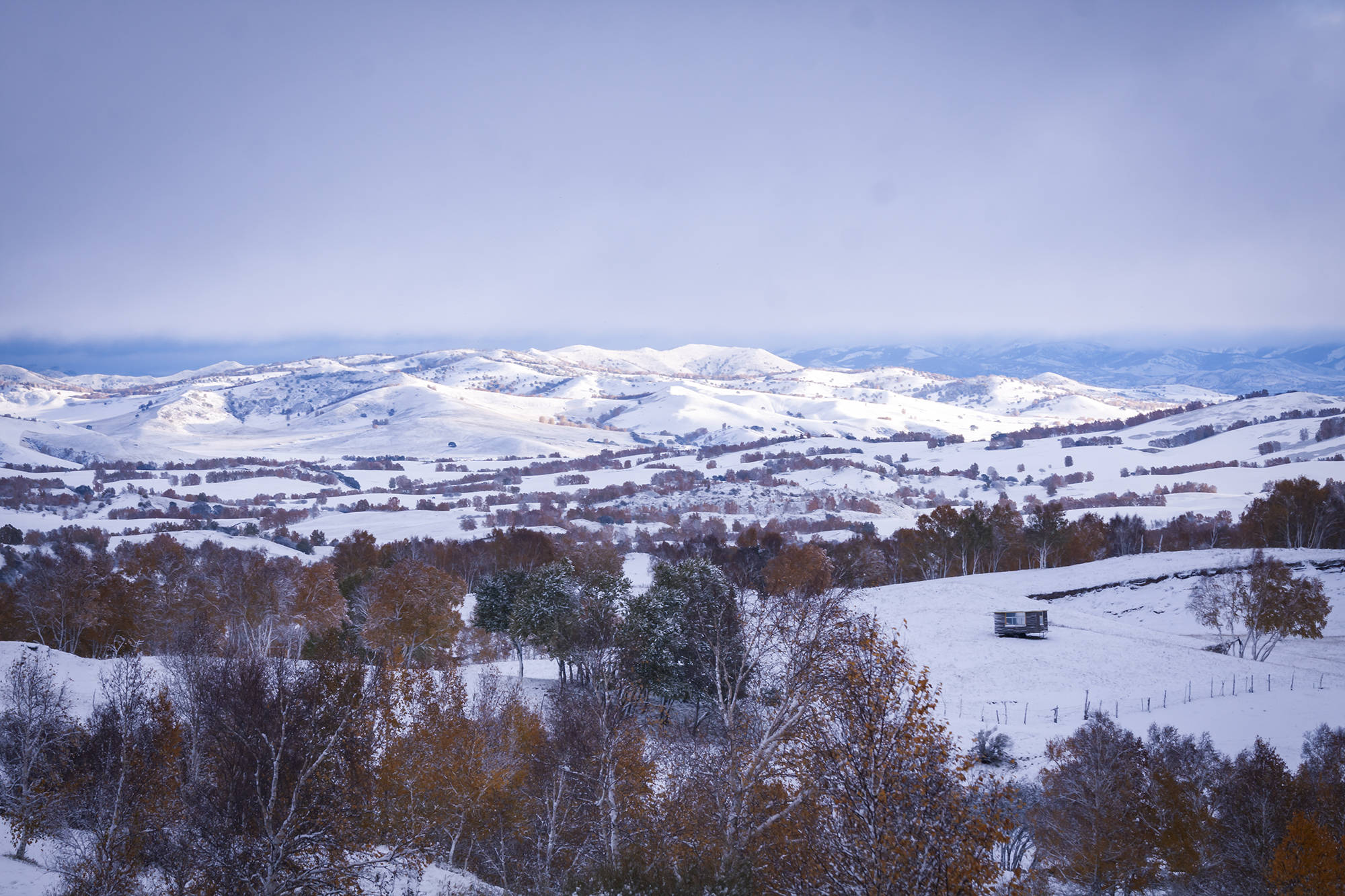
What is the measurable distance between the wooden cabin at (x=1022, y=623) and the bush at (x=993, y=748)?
20756mm

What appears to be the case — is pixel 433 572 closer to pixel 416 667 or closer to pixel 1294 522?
pixel 416 667

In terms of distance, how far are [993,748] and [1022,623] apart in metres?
22.6

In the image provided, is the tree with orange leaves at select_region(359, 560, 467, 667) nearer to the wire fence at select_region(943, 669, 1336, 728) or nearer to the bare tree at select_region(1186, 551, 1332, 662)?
the wire fence at select_region(943, 669, 1336, 728)

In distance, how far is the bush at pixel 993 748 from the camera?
36.6m

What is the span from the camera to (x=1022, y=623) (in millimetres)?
57188

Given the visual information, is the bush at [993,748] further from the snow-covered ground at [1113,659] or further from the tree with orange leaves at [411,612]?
the tree with orange leaves at [411,612]

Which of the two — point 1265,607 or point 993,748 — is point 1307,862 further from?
→ point 1265,607

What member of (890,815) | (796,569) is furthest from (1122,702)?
(890,815)

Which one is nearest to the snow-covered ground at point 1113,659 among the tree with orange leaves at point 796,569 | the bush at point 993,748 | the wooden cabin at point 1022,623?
the bush at point 993,748

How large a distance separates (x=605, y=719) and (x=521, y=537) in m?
71.2

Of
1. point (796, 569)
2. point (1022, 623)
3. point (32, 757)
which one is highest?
point (32, 757)

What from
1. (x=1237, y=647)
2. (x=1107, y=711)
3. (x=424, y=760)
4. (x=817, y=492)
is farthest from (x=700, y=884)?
(x=817, y=492)

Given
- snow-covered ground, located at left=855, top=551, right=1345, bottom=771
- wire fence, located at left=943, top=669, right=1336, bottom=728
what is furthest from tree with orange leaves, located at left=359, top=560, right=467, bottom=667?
wire fence, located at left=943, top=669, right=1336, bottom=728

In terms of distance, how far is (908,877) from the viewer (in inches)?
480
